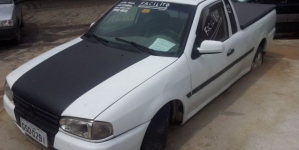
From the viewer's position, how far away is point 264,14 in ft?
18.4

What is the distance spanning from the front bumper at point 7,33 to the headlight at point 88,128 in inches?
223

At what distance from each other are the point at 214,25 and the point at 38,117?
226cm

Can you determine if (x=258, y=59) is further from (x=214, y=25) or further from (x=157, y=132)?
(x=157, y=132)

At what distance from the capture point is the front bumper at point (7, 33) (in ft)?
25.7

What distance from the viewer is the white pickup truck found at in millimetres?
2928

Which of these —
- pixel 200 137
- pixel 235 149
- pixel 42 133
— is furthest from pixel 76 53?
pixel 235 149

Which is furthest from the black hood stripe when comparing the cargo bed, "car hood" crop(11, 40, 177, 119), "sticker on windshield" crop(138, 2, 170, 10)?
the cargo bed

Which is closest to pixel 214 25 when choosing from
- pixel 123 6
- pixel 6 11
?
pixel 123 6

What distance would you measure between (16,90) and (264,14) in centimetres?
389

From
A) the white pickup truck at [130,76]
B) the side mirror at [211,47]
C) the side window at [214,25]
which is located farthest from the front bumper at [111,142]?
the side window at [214,25]

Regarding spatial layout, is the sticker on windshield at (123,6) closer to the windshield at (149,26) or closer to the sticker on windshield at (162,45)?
the windshield at (149,26)

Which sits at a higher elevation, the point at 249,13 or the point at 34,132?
the point at 249,13

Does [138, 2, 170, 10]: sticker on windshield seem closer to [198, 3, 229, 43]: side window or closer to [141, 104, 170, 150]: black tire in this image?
[198, 3, 229, 43]: side window

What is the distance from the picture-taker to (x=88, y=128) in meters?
2.84
